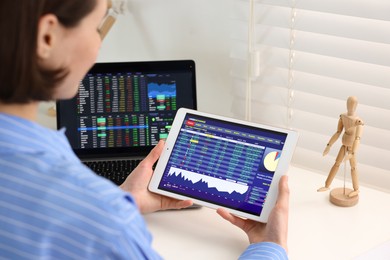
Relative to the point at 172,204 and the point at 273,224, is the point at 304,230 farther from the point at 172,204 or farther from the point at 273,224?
the point at 172,204

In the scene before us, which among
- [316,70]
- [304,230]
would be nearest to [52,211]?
[304,230]

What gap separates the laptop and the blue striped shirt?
80 cm

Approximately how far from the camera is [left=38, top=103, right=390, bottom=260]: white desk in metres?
1.12

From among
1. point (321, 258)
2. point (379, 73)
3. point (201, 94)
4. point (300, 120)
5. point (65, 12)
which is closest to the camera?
point (65, 12)

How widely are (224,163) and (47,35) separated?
24.7 inches

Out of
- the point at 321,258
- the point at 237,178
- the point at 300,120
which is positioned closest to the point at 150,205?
the point at 237,178

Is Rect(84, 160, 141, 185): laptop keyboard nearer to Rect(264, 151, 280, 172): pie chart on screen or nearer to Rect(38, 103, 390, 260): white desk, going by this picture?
Rect(38, 103, 390, 260): white desk

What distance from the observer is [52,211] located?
25.0 inches

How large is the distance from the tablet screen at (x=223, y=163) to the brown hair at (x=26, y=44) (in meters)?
0.57

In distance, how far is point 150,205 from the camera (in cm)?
123

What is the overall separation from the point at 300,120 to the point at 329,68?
0.51ft

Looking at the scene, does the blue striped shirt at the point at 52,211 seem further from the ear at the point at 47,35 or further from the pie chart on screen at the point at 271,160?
the pie chart on screen at the point at 271,160

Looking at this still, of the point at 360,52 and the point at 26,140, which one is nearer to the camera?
the point at 26,140

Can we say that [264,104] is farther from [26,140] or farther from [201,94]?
[26,140]
